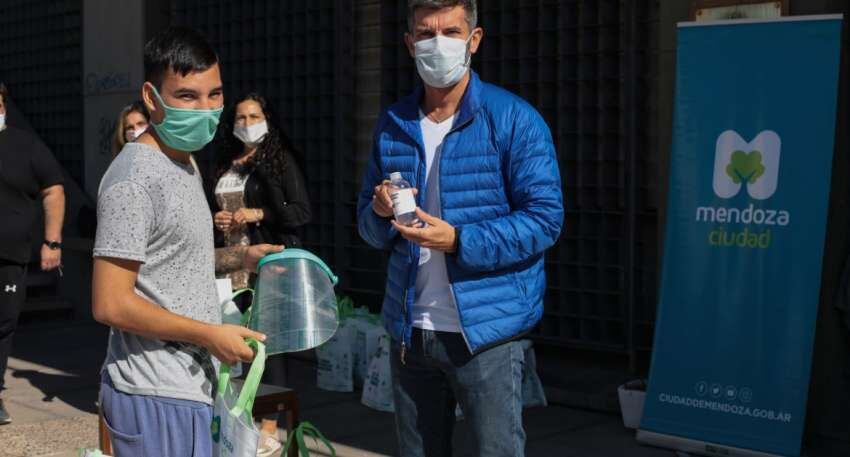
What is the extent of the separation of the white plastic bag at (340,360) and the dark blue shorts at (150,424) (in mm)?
4415

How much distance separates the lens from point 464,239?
306cm

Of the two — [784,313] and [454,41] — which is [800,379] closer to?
[784,313]

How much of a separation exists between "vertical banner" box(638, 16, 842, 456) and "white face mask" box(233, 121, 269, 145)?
209cm

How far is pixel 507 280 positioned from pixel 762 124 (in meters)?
2.61

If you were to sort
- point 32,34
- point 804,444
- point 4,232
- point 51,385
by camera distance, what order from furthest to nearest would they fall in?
point 32,34, point 51,385, point 4,232, point 804,444

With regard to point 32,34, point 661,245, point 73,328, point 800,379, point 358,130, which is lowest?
point 73,328

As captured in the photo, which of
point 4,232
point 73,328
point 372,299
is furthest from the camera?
point 73,328

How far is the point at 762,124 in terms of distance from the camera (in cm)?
534

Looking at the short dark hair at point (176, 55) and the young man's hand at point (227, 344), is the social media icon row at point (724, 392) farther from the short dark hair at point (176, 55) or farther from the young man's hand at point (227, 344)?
the short dark hair at point (176, 55)

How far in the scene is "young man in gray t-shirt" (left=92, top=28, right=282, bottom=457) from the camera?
2.59 metres

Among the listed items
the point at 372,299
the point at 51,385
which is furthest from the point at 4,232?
the point at 372,299

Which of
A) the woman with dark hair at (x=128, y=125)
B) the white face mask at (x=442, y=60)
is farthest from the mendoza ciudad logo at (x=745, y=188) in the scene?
the woman with dark hair at (x=128, y=125)

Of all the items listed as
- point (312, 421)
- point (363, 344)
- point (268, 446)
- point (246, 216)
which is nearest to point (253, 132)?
point (246, 216)

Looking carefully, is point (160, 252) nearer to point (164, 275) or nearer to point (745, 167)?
point (164, 275)
